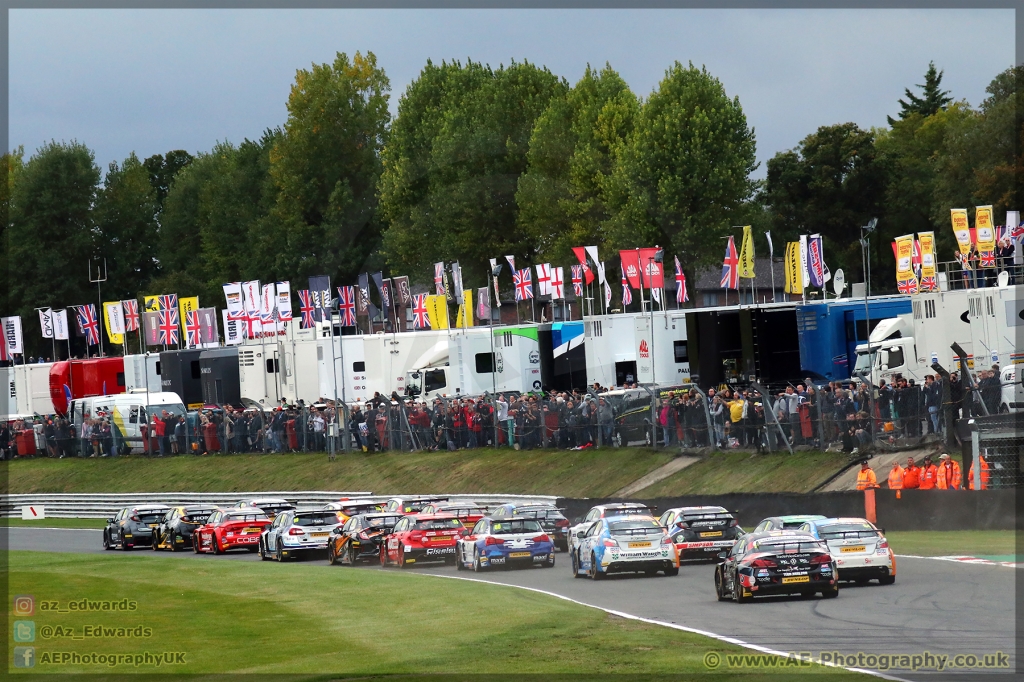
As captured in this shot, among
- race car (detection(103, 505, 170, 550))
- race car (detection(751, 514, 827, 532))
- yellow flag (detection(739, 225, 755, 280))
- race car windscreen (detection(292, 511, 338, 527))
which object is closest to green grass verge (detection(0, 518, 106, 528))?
race car (detection(103, 505, 170, 550))

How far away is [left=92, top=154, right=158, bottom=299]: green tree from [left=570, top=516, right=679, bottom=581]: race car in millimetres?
81982

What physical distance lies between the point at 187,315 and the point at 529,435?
3225cm

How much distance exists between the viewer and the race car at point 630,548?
25562 millimetres

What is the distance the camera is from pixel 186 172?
112875 millimetres

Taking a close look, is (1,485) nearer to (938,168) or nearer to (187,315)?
(187,315)

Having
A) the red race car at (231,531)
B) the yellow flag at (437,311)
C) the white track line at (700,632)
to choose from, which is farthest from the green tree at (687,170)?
the white track line at (700,632)

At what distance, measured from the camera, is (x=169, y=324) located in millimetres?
70438

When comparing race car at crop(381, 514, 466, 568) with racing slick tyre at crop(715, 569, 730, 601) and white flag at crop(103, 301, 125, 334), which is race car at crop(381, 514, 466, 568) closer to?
racing slick tyre at crop(715, 569, 730, 601)

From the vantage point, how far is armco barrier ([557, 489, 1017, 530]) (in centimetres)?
2650

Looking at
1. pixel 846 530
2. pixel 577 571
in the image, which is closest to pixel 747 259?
pixel 577 571

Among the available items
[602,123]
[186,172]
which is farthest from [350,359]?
[186,172]

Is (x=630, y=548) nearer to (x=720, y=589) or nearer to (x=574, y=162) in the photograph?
(x=720, y=589)

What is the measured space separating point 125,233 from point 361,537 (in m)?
77.2

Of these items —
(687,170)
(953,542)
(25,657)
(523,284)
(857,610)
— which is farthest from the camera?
(687,170)
